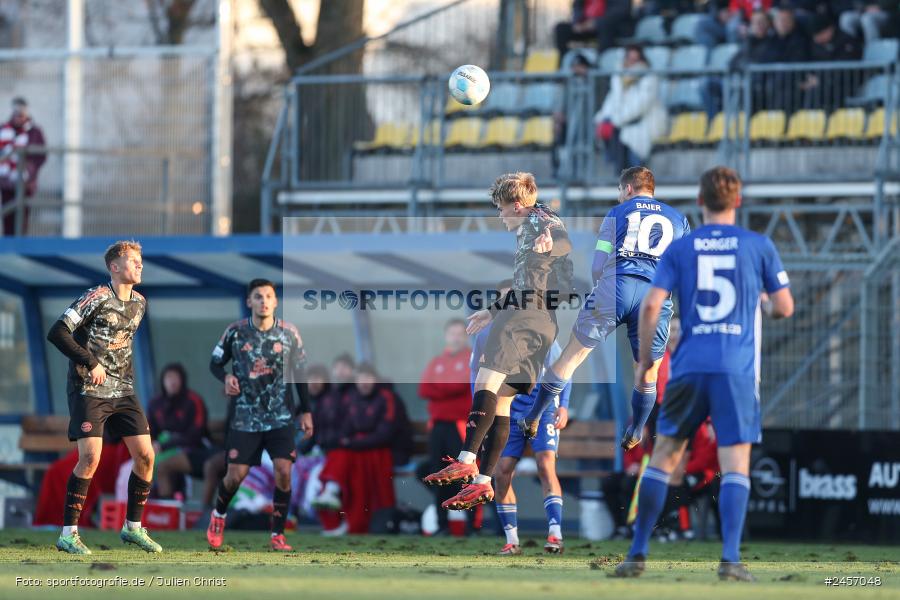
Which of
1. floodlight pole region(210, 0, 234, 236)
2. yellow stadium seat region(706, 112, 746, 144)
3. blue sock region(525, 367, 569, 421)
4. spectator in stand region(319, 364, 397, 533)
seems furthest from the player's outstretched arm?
floodlight pole region(210, 0, 234, 236)

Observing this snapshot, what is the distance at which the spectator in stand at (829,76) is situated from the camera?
696 inches

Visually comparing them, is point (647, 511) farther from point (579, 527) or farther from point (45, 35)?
point (45, 35)

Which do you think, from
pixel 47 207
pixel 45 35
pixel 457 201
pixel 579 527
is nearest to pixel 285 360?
pixel 579 527

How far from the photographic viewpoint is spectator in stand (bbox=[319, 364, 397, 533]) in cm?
1577

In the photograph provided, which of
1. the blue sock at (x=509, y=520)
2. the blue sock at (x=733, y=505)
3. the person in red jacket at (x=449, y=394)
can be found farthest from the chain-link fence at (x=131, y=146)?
the blue sock at (x=733, y=505)

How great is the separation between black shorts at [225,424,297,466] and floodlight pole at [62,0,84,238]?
325 inches

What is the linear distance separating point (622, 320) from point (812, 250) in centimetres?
714

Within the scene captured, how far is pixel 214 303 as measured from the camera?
18.0 meters

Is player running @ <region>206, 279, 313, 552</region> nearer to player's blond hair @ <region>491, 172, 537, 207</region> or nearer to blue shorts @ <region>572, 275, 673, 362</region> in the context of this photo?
player's blond hair @ <region>491, 172, 537, 207</region>

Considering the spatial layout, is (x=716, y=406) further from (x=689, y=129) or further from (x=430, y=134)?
(x=430, y=134)

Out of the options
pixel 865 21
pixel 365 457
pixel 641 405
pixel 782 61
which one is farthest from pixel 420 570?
pixel 865 21

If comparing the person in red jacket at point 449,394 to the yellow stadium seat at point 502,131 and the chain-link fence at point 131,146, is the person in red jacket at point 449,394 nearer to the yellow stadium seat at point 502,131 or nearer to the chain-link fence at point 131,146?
the yellow stadium seat at point 502,131

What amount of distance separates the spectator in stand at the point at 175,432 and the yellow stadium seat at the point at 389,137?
4.67 metres

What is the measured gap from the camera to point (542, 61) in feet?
70.5
